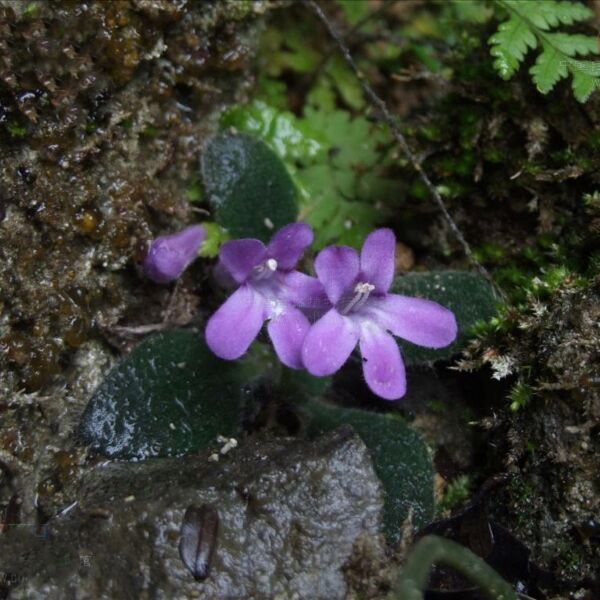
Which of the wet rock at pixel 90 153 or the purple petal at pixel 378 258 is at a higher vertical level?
the purple petal at pixel 378 258

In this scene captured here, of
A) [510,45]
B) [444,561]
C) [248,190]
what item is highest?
[510,45]

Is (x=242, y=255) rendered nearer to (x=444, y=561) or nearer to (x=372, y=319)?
(x=372, y=319)

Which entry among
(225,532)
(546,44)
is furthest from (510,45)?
(225,532)

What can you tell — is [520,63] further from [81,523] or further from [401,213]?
[81,523]

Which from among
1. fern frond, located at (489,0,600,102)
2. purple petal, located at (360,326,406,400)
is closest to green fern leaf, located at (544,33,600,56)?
fern frond, located at (489,0,600,102)

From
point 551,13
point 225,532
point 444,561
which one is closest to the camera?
point 444,561

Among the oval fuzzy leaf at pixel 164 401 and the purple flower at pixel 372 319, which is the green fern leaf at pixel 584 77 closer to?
the purple flower at pixel 372 319

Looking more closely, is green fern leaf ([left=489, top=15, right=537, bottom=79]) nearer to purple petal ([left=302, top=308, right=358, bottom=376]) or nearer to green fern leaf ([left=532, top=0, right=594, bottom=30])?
green fern leaf ([left=532, top=0, right=594, bottom=30])

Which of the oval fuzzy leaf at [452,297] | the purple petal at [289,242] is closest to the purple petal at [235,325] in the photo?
the purple petal at [289,242]
